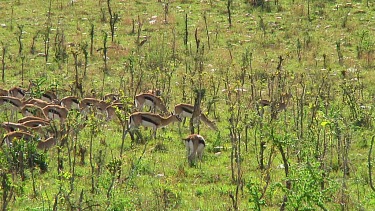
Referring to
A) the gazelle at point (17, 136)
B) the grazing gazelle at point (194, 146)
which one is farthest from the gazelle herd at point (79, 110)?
the gazelle at point (17, 136)

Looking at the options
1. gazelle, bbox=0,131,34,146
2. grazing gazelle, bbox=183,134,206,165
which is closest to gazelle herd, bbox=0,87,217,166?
grazing gazelle, bbox=183,134,206,165

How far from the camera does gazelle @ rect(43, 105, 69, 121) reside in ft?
48.6

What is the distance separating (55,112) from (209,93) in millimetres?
4418

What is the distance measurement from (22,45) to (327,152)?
12.1 meters

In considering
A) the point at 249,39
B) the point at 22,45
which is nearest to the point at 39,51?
the point at 22,45

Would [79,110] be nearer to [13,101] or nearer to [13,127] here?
[13,101]

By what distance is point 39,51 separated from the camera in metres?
21.7

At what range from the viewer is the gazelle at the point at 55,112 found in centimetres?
1483

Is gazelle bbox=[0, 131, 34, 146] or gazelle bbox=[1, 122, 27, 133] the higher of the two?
gazelle bbox=[0, 131, 34, 146]

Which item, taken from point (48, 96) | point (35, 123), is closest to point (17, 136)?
point (35, 123)

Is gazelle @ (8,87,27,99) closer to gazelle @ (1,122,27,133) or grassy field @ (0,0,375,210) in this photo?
grassy field @ (0,0,375,210)

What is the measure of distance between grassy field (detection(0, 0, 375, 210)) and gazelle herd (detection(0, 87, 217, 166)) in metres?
0.31

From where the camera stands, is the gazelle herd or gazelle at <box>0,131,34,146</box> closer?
gazelle at <box>0,131,34,146</box>

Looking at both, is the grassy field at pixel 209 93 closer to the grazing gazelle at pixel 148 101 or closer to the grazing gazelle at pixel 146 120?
the grazing gazelle at pixel 146 120
